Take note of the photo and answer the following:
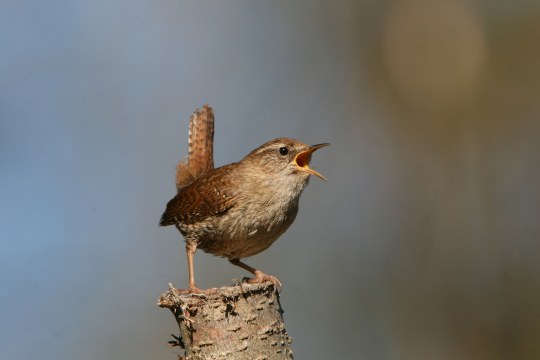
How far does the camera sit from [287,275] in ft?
A: 19.6

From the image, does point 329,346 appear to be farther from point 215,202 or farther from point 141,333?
point 215,202

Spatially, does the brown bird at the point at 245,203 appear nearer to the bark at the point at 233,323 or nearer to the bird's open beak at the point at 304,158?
the bird's open beak at the point at 304,158

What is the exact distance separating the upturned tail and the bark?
2217mm

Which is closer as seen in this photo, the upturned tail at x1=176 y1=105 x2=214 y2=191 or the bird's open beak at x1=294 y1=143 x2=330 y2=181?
the bird's open beak at x1=294 y1=143 x2=330 y2=181

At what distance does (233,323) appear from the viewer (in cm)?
282

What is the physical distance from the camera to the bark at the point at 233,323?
2773 millimetres

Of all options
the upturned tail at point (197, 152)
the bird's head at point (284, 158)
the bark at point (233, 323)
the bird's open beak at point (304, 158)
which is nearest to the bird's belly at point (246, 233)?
the bird's head at point (284, 158)

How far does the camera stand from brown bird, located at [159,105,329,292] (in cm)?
414

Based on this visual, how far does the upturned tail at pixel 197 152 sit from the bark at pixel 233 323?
222 centimetres

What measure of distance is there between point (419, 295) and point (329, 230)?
1.00 meters

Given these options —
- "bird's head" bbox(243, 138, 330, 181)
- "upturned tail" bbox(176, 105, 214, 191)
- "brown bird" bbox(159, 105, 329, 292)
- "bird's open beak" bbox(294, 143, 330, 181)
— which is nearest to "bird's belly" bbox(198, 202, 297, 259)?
"brown bird" bbox(159, 105, 329, 292)

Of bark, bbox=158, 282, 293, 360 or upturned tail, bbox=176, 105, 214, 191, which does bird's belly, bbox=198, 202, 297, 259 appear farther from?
bark, bbox=158, 282, 293, 360

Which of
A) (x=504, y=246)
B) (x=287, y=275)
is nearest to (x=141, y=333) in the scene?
(x=287, y=275)

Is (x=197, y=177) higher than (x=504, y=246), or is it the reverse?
(x=197, y=177)
